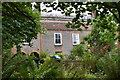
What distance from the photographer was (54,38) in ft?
6.88

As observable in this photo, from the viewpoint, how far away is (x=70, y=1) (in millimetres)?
1411

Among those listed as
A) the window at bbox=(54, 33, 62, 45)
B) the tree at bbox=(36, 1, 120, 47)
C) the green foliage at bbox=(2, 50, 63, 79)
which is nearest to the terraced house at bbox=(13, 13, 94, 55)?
the window at bbox=(54, 33, 62, 45)

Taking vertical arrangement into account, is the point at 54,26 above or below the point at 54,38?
above

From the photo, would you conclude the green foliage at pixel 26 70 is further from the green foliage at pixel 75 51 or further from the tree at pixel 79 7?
the green foliage at pixel 75 51

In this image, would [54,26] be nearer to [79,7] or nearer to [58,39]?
[58,39]

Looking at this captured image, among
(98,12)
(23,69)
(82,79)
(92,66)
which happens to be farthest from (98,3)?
(92,66)

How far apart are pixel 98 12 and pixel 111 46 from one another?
79.4 inches

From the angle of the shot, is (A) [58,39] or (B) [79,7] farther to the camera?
(A) [58,39]

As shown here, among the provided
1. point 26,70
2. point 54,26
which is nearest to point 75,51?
point 54,26

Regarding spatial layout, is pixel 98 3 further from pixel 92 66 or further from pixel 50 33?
pixel 92 66

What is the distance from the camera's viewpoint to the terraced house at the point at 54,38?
183 centimetres

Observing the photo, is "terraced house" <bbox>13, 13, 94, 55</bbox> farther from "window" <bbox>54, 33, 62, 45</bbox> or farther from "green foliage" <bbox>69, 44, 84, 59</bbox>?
"green foliage" <bbox>69, 44, 84, 59</bbox>

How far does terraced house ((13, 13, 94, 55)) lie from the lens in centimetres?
183

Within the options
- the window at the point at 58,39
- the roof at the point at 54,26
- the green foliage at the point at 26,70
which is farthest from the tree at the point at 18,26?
the green foliage at the point at 26,70
